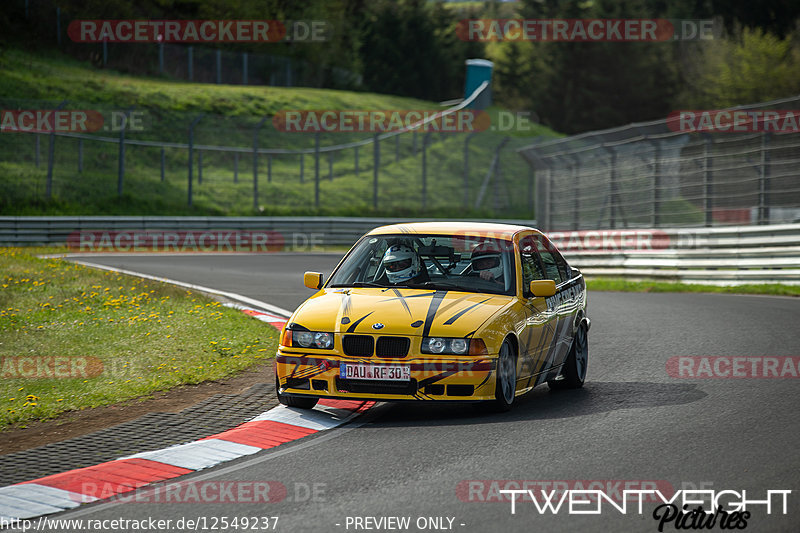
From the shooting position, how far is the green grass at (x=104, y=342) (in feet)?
28.7

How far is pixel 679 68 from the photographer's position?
291 ft

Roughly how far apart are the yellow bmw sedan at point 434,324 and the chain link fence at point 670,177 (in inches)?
433

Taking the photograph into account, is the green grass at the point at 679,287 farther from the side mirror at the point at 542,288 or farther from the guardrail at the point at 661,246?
the side mirror at the point at 542,288

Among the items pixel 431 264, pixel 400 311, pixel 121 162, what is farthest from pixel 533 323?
pixel 121 162

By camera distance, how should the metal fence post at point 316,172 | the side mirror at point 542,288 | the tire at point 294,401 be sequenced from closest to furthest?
the tire at point 294,401 → the side mirror at point 542,288 → the metal fence post at point 316,172

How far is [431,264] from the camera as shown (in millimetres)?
8898

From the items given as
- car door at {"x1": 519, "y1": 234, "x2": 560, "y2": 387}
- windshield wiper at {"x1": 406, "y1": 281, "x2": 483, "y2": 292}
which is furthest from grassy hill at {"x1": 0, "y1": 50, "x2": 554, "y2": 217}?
windshield wiper at {"x1": 406, "y1": 281, "x2": 483, "y2": 292}

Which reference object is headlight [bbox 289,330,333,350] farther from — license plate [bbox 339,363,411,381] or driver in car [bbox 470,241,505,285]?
driver in car [bbox 470,241,505,285]

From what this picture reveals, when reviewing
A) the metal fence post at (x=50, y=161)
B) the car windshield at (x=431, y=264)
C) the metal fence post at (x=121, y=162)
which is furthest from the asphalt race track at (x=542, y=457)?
the metal fence post at (x=50, y=161)

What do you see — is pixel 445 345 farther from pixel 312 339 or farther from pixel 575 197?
pixel 575 197

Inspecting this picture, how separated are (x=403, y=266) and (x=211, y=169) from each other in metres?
29.2

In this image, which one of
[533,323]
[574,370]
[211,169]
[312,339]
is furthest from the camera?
[211,169]

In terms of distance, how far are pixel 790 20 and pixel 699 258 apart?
66949 millimetres

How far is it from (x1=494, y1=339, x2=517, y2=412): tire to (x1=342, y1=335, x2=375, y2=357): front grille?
0.92m
